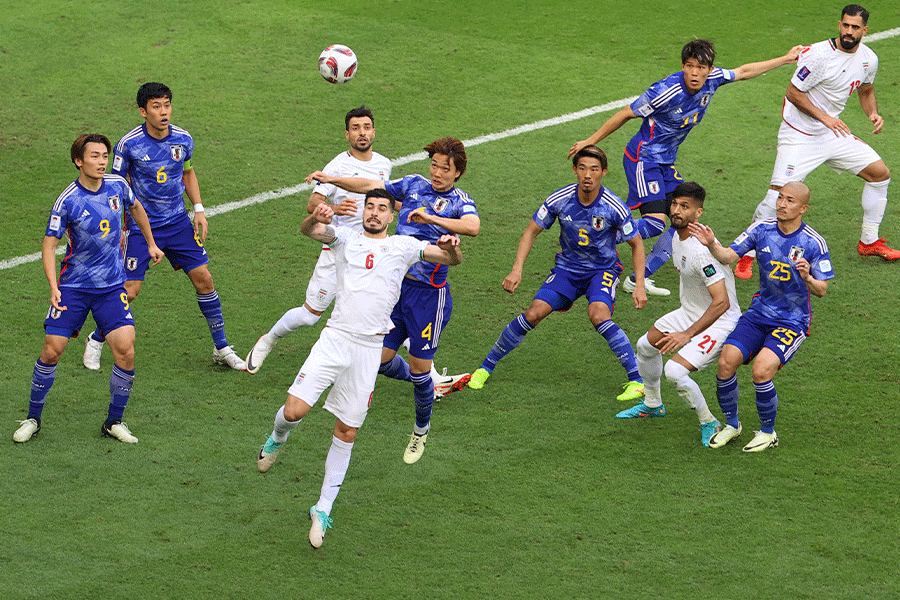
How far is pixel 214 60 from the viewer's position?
52.1ft

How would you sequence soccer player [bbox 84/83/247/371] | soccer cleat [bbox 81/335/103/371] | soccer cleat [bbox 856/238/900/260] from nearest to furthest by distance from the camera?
soccer player [bbox 84/83/247/371], soccer cleat [bbox 81/335/103/371], soccer cleat [bbox 856/238/900/260]

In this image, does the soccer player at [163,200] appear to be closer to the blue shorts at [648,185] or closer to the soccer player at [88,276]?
the soccer player at [88,276]

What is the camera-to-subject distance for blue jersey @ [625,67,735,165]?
1024 centimetres

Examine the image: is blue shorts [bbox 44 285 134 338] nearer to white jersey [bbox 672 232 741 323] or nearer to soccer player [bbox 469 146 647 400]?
soccer player [bbox 469 146 647 400]

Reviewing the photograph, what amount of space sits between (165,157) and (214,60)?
24.2 feet

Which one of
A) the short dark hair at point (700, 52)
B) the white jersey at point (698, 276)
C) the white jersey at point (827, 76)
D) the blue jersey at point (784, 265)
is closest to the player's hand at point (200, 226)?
the white jersey at point (698, 276)

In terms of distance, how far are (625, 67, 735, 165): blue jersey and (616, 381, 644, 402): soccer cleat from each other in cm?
251

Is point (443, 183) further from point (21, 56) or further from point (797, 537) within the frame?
point (21, 56)

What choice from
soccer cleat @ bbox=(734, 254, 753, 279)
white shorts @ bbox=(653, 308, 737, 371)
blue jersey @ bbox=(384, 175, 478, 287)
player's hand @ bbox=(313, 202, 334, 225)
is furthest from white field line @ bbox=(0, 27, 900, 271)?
white shorts @ bbox=(653, 308, 737, 371)

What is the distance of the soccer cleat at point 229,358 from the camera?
9359 millimetres

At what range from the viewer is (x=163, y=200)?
908 cm

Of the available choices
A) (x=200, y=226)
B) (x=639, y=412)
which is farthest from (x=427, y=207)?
(x=639, y=412)

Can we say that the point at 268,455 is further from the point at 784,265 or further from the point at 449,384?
the point at 784,265

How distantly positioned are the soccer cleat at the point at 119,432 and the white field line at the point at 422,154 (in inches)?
140
